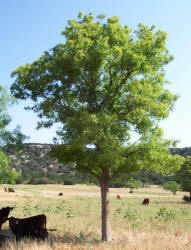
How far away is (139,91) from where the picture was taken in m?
12.1

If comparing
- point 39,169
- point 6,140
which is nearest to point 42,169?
point 39,169

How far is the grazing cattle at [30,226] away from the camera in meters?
12.1

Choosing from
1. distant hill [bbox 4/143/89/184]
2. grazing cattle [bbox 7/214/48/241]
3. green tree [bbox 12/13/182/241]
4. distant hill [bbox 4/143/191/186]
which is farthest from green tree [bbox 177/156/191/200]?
distant hill [bbox 4/143/89/184]

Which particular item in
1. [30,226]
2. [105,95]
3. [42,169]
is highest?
[105,95]

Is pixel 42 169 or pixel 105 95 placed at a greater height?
pixel 105 95

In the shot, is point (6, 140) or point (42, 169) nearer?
point (6, 140)

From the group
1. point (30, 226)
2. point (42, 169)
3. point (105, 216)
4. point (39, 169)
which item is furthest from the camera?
point (42, 169)

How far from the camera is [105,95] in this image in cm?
1367

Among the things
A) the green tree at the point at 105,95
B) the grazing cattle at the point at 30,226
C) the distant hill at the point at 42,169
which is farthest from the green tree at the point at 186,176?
the distant hill at the point at 42,169

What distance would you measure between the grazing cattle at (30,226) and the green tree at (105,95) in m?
2.90

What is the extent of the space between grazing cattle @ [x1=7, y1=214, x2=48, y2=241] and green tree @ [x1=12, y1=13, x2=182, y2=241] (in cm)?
290

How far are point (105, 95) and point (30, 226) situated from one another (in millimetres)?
6858

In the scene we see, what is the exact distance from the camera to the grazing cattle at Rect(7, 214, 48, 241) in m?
12.1

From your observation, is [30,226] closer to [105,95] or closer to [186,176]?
[105,95]
